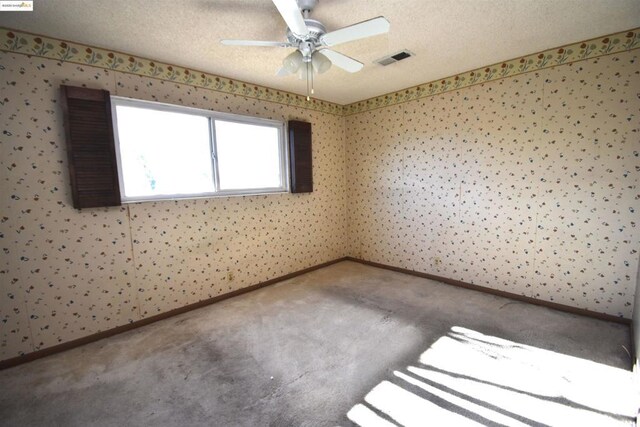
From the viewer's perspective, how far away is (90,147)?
7.54 ft

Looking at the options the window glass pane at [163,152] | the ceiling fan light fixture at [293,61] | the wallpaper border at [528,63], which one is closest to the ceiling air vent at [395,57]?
the wallpaper border at [528,63]

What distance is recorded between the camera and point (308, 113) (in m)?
4.03

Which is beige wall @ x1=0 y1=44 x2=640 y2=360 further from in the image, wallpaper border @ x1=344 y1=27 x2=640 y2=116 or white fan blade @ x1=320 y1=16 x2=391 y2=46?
white fan blade @ x1=320 y1=16 x2=391 y2=46

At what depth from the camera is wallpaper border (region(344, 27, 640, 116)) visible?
7.72 feet

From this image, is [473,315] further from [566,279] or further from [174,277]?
[174,277]

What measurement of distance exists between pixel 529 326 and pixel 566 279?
707 millimetres

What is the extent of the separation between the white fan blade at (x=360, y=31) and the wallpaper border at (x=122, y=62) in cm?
179

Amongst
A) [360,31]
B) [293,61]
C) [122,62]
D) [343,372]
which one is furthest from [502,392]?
[122,62]

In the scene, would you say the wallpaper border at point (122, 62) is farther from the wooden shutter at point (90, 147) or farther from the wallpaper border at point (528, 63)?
the wallpaper border at point (528, 63)

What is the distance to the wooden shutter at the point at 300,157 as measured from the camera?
3785 millimetres

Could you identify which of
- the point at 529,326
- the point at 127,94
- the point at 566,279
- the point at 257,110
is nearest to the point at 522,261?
the point at 566,279

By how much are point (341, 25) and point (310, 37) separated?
0.46 m
